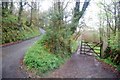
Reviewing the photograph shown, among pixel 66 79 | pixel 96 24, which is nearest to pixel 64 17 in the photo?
pixel 66 79

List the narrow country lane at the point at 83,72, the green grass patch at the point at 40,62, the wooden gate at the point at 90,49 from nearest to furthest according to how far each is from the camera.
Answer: the green grass patch at the point at 40,62 → the narrow country lane at the point at 83,72 → the wooden gate at the point at 90,49

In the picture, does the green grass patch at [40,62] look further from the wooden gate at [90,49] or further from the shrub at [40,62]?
the wooden gate at [90,49]

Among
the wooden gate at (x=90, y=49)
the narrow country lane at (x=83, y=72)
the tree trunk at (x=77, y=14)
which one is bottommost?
the narrow country lane at (x=83, y=72)

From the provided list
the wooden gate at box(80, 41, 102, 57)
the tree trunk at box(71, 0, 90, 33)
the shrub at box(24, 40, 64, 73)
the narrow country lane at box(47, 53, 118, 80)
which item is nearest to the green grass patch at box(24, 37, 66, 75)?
the shrub at box(24, 40, 64, 73)

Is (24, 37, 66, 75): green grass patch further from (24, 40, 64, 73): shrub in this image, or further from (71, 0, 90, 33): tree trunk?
(71, 0, 90, 33): tree trunk

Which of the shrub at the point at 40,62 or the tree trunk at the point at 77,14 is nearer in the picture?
the shrub at the point at 40,62

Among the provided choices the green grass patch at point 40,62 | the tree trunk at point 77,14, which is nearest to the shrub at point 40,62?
the green grass patch at point 40,62

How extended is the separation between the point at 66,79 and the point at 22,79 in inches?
101

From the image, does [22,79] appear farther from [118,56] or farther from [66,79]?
[118,56]

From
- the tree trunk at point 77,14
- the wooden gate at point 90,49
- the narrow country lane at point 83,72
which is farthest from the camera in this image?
the wooden gate at point 90,49

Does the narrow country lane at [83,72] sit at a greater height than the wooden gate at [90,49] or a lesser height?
lesser

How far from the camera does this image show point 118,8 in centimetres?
1778

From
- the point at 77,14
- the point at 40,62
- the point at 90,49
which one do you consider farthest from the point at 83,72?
the point at 90,49

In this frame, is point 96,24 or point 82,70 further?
point 96,24
